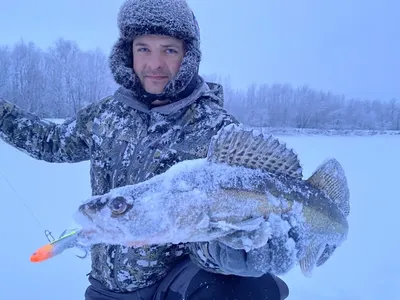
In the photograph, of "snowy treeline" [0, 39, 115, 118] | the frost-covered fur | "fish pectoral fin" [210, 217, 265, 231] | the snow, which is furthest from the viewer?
"snowy treeline" [0, 39, 115, 118]

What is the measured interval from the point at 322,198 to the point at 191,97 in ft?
3.41

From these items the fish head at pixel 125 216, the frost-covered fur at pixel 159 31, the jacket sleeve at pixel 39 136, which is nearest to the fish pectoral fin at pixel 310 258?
the fish head at pixel 125 216

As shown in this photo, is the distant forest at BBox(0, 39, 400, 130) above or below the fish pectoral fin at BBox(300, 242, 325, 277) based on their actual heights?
below

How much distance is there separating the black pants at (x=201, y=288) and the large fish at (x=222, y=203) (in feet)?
1.48

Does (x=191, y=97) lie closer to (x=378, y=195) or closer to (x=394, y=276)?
(x=394, y=276)

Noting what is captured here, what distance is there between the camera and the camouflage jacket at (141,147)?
8.32ft

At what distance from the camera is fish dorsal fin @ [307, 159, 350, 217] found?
2494mm

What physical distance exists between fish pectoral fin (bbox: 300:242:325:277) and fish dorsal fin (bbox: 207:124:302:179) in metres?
0.49

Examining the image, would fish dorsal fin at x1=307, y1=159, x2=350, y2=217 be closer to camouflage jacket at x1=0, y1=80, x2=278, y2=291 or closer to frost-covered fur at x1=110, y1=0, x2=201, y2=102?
camouflage jacket at x1=0, y1=80, x2=278, y2=291

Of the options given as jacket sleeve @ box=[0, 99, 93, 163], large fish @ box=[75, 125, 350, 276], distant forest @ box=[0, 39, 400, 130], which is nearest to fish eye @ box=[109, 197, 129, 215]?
large fish @ box=[75, 125, 350, 276]

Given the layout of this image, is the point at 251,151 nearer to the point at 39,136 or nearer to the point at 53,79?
the point at 39,136

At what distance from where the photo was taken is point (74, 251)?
5402 mm

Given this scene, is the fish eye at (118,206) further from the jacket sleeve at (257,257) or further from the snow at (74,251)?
the snow at (74,251)

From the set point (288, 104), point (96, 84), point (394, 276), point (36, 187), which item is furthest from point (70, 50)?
point (394, 276)
